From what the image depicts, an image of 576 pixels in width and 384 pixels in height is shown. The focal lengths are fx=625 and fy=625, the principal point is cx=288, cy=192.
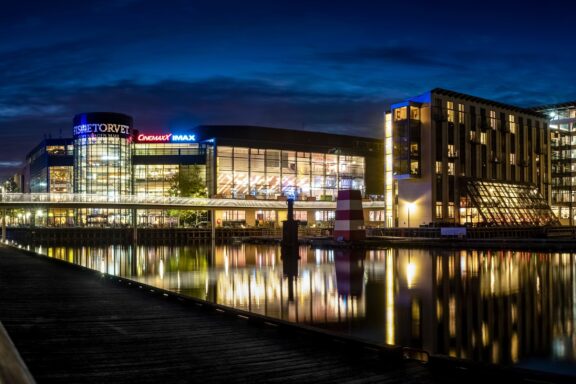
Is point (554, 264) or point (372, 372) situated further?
point (554, 264)

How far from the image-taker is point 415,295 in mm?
28156

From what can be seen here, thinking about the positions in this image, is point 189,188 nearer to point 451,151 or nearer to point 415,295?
point 451,151

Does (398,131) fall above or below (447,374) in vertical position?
above

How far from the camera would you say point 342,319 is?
21.7 m

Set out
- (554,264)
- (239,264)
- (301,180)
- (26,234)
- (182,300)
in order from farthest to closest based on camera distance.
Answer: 1. (301,180)
2. (26,234)
3. (239,264)
4. (554,264)
5. (182,300)

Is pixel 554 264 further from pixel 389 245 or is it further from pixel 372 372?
pixel 372 372

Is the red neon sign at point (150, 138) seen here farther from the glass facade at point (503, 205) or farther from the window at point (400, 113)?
the glass facade at point (503, 205)

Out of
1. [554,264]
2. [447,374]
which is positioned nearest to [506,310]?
[447,374]

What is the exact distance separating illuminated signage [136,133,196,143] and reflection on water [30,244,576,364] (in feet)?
232

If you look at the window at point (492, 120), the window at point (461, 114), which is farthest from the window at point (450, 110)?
the window at point (492, 120)

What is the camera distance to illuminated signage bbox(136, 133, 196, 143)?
120 meters

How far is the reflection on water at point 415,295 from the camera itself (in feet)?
60.3

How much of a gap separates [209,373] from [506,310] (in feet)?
52.7

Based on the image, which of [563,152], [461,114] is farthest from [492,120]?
[563,152]
